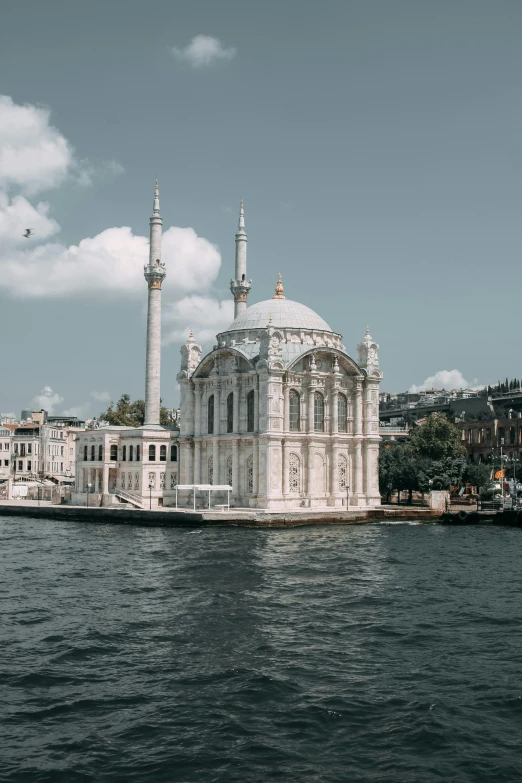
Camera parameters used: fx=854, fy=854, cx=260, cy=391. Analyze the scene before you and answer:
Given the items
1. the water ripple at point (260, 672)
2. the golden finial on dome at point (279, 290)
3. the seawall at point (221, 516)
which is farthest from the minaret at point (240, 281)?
the water ripple at point (260, 672)

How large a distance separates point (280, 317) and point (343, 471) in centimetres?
1348

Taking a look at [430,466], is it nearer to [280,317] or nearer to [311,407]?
[311,407]

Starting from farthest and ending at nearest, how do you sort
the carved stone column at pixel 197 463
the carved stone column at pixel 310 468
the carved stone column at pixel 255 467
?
the carved stone column at pixel 197 463 → the carved stone column at pixel 310 468 → the carved stone column at pixel 255 467

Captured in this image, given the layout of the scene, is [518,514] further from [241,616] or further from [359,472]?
Result: [241,616]

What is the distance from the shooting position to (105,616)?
24422 mm

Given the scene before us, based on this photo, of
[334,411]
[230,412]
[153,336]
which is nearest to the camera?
[334,411]

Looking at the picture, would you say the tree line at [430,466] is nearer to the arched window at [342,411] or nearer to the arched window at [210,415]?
the arched window at [342,411]

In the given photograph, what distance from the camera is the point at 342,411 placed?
68438mm

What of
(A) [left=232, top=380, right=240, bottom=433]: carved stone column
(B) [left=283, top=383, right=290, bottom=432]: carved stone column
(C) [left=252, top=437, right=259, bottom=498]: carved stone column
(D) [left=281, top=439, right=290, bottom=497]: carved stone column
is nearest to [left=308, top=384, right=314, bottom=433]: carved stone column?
(B) [left=283, top=383, right=290, bottom=432]: carved stone column

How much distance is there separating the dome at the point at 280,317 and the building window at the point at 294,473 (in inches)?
442

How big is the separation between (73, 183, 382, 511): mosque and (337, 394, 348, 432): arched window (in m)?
0.11

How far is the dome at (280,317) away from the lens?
6956cm

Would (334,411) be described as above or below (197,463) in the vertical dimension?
above

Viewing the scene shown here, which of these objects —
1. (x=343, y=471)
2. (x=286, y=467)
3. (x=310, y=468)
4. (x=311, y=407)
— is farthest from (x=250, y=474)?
(x=343, y=471)
